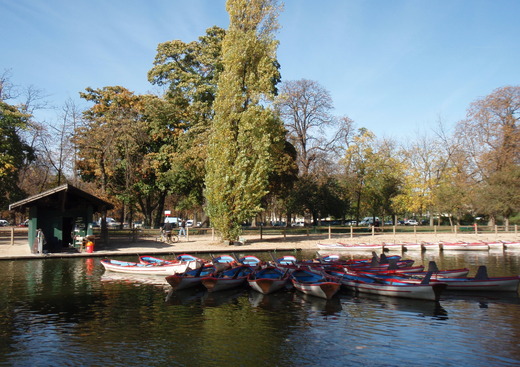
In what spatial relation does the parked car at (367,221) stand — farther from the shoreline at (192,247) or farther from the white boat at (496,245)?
the white boat at (496,245)

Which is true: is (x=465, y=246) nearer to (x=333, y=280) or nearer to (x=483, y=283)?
(x=483, y=283)

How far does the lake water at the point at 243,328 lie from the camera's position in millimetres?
9922

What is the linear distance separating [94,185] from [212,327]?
42.2m

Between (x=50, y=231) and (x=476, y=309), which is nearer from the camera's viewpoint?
(x=476, y=309)

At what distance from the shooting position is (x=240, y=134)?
115ft

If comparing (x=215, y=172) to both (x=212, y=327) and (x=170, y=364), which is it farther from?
(x=170, y=364)

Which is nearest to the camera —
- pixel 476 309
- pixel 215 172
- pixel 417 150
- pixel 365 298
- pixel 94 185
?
pixel 476 309

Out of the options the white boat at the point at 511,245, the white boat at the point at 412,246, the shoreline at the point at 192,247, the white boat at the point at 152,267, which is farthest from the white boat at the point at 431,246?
the white boat at the point at 152,267

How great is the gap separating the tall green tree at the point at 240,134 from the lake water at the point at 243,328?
1674 centimetres

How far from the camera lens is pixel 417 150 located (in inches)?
2667

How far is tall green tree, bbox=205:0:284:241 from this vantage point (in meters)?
34.8

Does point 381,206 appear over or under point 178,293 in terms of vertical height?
over

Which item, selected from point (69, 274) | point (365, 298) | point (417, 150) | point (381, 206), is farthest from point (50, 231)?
point (417, 150)

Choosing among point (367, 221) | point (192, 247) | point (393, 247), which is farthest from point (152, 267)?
point (367, 221)
